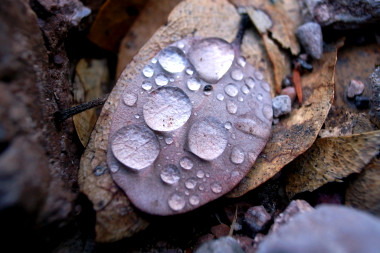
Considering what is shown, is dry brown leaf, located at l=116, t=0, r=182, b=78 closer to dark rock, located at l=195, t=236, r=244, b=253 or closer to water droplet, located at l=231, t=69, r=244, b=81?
water droplet, located at l=231, t=69, r=244, b=81

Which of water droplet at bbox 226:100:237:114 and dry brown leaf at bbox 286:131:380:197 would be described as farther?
water droplet at bbox 226:100:237:114

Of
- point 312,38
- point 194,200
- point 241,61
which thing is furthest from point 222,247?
point 312,38

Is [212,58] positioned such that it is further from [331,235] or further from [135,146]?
[331,235]

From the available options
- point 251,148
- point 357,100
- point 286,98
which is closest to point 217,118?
point 251,148

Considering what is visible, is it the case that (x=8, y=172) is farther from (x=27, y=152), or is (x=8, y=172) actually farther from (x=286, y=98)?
(x=286, y=98)

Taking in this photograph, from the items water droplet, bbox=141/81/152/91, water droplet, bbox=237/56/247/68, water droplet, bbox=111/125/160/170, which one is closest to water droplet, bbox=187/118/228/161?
water droplet, bbox=111/125/160/170

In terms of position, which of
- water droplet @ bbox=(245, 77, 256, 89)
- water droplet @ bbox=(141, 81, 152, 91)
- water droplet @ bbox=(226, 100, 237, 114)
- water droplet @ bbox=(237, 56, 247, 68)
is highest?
water droplet @ bbox=(237, 56, 247, 68)
